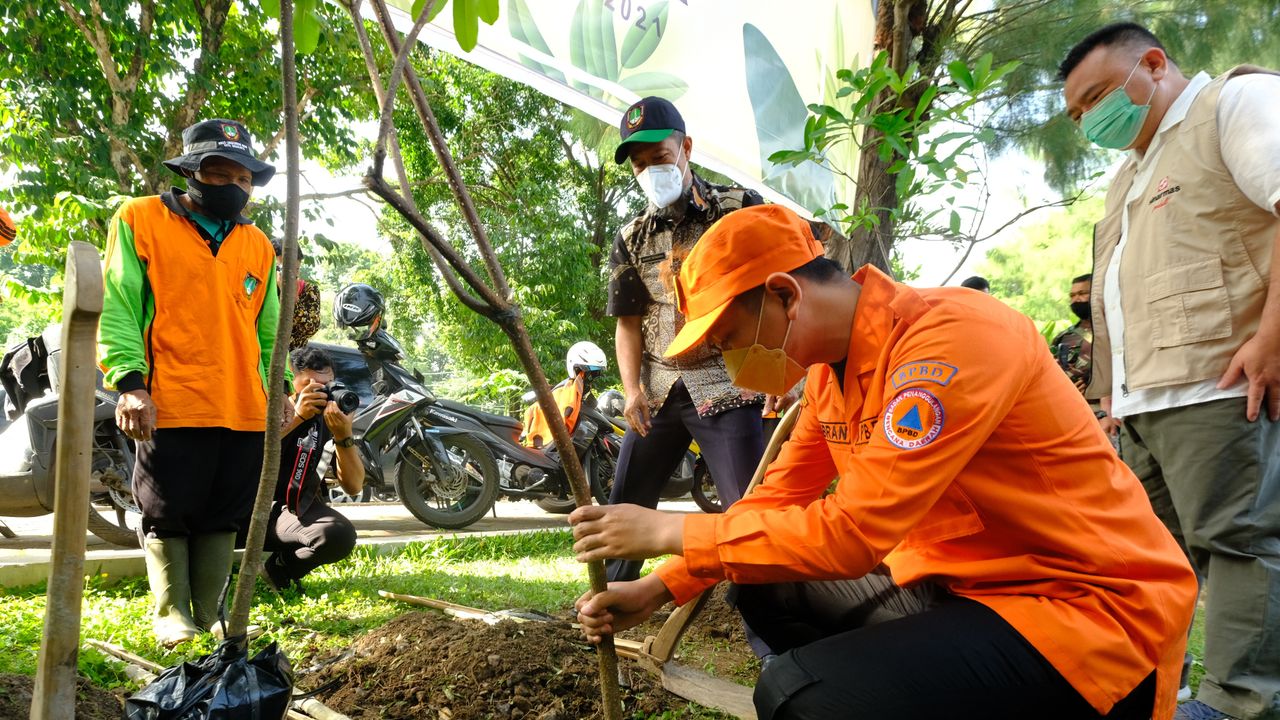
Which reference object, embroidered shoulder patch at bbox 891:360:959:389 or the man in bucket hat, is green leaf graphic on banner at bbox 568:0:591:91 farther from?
embroidered shoulder patch at bbox 891:360:959:389

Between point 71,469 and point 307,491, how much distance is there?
2962 mm

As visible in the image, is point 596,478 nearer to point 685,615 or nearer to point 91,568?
point 91,568

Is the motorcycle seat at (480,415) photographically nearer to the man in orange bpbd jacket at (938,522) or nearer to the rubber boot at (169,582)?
the rubber boot at (169,582)

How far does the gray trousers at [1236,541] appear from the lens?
2094 millimetres

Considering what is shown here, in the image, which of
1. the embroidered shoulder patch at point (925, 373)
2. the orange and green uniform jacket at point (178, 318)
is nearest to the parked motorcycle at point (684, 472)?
the orange and green uniform jacket at point (178, 318)

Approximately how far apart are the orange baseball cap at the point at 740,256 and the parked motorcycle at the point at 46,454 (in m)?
4.59

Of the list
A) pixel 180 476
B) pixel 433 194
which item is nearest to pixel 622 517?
pixel 180 476

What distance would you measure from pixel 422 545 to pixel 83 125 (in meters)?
5.21

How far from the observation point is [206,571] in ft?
10.4

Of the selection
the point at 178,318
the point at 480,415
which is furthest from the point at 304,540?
the point at 480,415

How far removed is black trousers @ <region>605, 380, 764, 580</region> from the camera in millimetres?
2883

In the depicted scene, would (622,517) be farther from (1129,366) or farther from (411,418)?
(411,418)

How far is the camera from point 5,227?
130 inches

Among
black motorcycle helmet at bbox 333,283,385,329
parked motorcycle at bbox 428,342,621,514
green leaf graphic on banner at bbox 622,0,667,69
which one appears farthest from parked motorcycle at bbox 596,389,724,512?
green leaf graphic on banner at bbox 622,0,667,69
